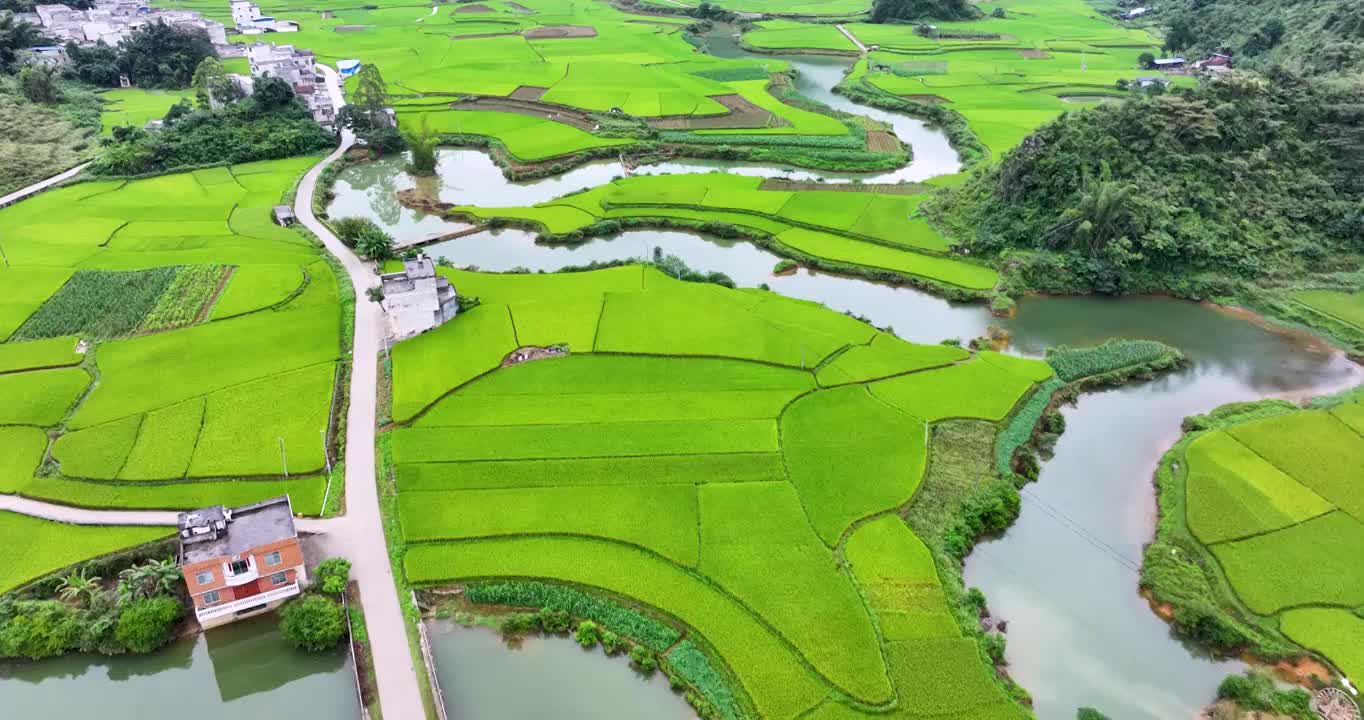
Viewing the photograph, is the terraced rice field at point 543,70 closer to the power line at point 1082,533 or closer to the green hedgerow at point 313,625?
the power line at point 1082,533

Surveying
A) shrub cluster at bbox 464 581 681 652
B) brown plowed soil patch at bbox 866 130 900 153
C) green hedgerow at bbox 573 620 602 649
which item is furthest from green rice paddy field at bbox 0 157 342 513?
brown plowed soil patch at bbox 866 130 900 153

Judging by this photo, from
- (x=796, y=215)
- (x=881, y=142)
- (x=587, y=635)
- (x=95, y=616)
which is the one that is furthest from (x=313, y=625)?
(x=881, y=142)

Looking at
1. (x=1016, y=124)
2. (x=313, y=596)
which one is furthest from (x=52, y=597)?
(x=1016, y=124)

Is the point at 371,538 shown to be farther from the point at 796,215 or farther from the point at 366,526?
the point at 796,215

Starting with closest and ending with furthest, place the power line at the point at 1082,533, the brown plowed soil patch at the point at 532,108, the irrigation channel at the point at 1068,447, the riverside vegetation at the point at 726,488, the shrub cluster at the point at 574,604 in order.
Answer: the irrigation channel at the point at 1068,447, the riverside vegetation at the point at 726,488, the shrub cluster at the point at 574,604, the power line at the point at 1082,533, the brown plowed soil patch at the point at 532,108

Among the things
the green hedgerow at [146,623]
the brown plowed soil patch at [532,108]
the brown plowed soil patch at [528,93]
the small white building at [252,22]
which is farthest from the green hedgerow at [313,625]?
the small white building at [252,22]
